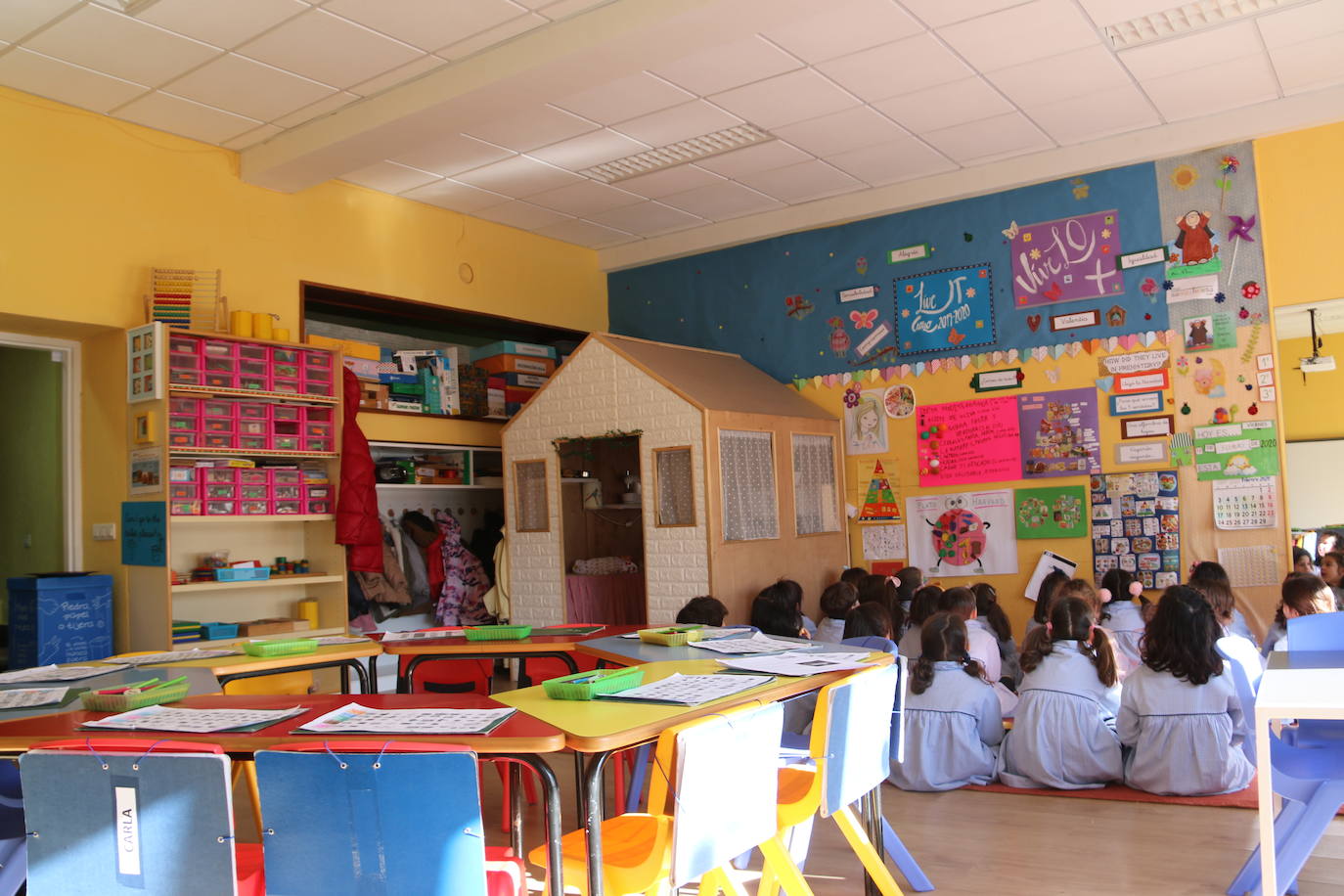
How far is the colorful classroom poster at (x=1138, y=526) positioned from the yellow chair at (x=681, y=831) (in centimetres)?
476

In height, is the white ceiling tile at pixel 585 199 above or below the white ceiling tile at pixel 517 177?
below

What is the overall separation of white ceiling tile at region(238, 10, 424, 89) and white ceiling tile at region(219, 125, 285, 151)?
30.9 inches

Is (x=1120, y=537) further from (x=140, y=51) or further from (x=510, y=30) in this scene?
(x=140, y=51)

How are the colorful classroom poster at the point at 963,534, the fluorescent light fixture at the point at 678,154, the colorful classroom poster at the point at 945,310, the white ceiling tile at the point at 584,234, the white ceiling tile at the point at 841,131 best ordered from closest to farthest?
the white ceiling tile at the point at 841,131, the fluorescent light fixture at the point at 678,154, the colorful classroom poster at the point at 963,534, the colorful classroom poster at the point at 945,310, the white ceiling tile at the point at 584,234

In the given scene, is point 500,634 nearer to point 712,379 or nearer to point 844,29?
point 844,29

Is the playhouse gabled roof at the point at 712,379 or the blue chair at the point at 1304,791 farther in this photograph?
the playhouse gabled roof at the point at 712,379

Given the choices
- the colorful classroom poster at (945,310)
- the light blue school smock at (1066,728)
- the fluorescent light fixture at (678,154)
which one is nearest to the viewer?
the light blue school smock at (1066,728)

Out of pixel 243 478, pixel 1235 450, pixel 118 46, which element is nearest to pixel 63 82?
pixel 118 46

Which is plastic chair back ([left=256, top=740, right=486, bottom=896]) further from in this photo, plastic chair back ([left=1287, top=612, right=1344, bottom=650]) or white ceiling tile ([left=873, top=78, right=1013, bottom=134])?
white ceiling tile ([left=873, top=78, right=1013, bottom=134])

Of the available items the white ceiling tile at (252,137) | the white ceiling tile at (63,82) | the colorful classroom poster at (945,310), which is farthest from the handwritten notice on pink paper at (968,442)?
the white ceiling tile at (63,82)

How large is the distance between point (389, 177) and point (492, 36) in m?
2.08

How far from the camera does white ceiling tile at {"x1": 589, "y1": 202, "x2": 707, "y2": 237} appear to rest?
778cm

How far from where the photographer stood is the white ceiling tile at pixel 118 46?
15.3ft

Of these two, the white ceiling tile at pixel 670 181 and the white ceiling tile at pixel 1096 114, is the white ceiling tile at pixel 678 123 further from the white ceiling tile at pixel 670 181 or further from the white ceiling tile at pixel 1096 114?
the white ceiling tile at pixel 1096 114
